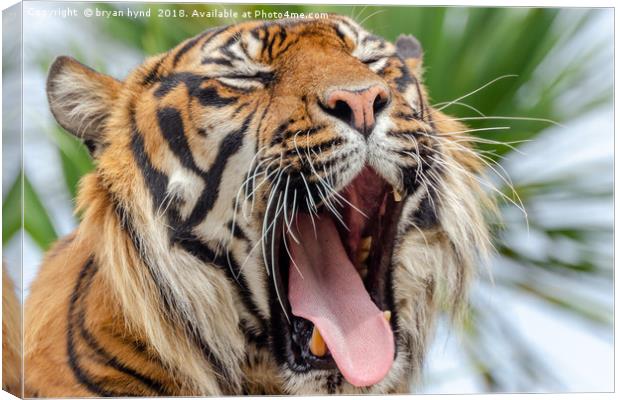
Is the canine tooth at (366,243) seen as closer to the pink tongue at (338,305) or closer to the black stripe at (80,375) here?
the pink tongue at (338,305)

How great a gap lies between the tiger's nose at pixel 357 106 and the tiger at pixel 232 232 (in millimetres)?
26

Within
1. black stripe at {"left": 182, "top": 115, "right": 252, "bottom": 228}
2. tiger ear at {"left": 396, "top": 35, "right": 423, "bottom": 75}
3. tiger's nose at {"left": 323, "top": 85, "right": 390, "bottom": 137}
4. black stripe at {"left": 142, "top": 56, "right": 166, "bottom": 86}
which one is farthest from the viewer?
tiger ear at {"left": 396, "top": 35, "right": 423, "bottom": 75}

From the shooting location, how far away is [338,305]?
3.11 metres

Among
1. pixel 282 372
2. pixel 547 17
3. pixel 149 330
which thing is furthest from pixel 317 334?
pixel 547 17

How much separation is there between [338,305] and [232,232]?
15.9 inches

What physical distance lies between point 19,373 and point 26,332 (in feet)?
0.44

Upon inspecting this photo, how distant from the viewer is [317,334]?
307cm

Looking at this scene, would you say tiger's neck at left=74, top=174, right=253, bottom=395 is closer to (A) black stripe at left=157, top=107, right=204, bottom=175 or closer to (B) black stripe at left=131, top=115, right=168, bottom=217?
(B) black stripe at left=131, top=115, right=168, bottom=217

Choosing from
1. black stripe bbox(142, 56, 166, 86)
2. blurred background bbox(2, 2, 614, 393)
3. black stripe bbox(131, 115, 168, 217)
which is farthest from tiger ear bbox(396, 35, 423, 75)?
black stripe bbox(131, 115, 168, 217)

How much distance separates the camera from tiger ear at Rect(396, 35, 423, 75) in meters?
3.38

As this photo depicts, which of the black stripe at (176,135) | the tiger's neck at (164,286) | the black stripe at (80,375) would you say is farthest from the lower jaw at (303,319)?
the black stripe at (80,375)

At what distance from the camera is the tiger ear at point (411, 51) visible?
11.1 ft

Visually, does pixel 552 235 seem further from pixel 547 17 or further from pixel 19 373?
pixel 19 373

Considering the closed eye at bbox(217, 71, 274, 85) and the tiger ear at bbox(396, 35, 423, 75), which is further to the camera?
the tiger ear at bbox(396, 35, 423, 75)
